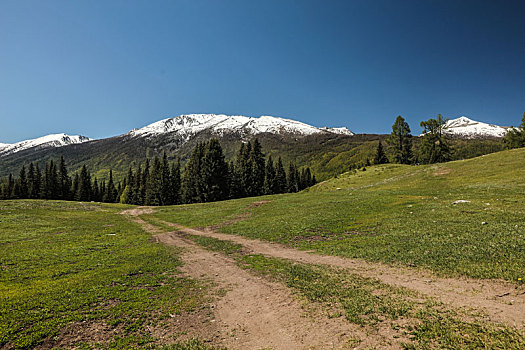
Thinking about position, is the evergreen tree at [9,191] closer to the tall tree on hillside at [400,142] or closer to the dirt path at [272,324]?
the dirt path at [272,324]

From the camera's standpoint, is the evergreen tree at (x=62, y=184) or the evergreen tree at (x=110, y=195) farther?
the evergreen tree at (x=110, y=195)

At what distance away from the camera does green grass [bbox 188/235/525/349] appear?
Answer: 5.60 m

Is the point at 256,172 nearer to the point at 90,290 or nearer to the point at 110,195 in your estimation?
the point at 90,290

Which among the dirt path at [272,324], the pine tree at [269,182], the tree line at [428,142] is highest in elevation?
the tree line at [428,142]

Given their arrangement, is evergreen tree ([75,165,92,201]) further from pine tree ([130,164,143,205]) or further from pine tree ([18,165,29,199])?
pine tree ([130,164,143,205])

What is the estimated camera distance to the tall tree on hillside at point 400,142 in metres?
72.9

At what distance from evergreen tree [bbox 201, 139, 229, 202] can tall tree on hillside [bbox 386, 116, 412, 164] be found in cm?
5589

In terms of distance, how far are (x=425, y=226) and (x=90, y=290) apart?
70.7 feet

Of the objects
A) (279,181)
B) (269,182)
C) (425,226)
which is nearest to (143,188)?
(269,182)

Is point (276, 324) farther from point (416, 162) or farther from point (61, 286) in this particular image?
point (416, 162)

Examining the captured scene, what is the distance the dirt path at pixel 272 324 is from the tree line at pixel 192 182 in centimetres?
5646

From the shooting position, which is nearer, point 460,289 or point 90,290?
point 460,289

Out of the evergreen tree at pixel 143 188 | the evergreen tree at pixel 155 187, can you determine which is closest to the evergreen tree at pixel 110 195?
the evergreen tree at pixel 143 188

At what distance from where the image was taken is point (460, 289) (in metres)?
8.60
